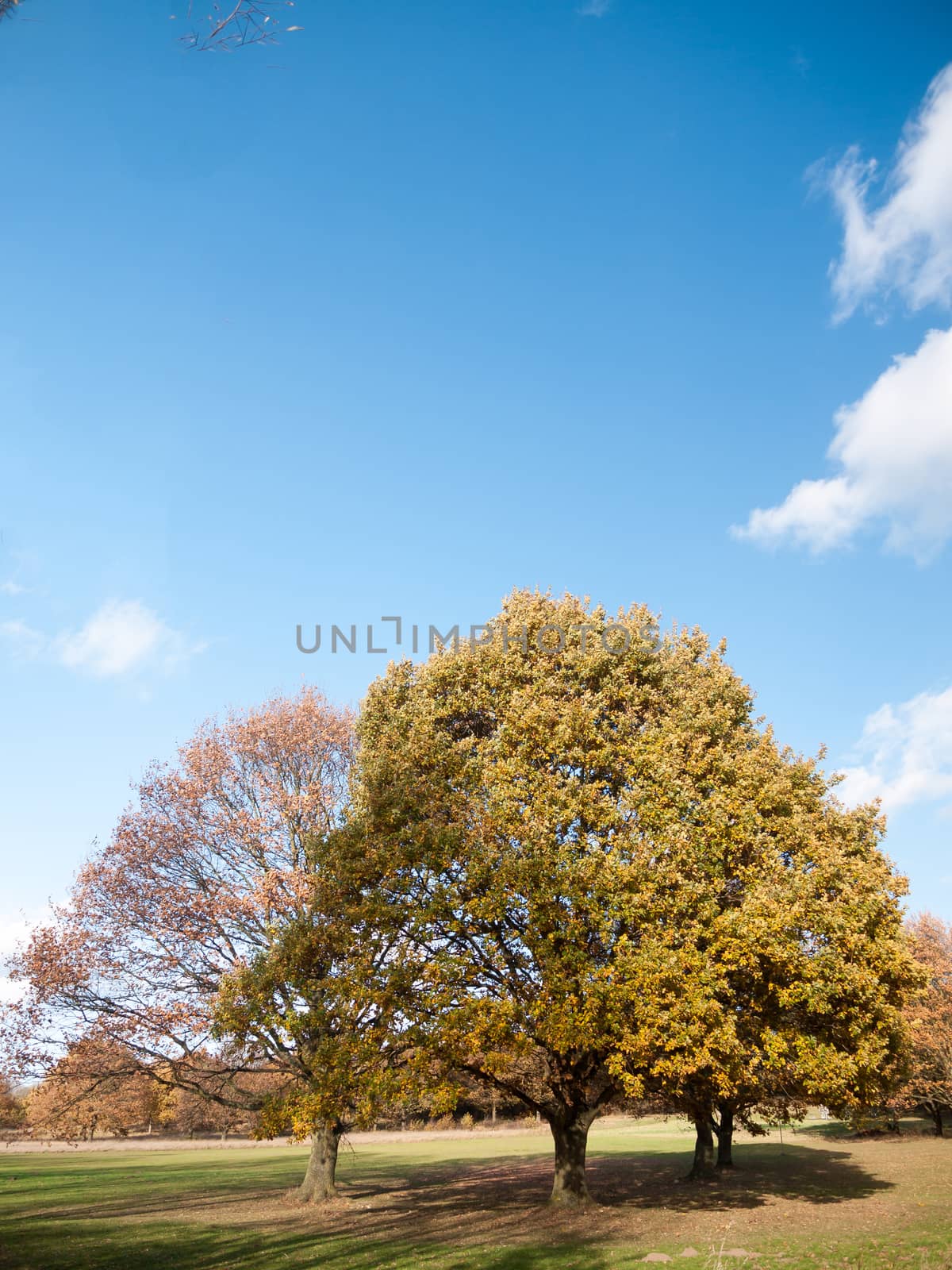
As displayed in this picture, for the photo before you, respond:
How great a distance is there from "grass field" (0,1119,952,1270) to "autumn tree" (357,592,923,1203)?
115 inches

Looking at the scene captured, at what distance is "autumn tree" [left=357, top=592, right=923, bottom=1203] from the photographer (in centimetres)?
1862

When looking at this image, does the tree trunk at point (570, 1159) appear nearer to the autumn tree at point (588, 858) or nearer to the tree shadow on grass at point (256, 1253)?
the autumn tree at point (588, 858)

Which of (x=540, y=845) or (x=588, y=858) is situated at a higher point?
(x=540, y=845)

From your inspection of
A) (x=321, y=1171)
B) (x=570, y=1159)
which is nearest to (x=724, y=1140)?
(x=570, y=1159)

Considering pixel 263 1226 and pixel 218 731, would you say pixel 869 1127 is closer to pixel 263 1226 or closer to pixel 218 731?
pixel 263 1226

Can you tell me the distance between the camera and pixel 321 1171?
26.5m

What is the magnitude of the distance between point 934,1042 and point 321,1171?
32.9m

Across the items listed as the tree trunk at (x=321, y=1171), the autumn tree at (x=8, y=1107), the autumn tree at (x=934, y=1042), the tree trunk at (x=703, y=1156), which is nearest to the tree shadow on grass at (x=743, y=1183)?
the tree trunk at (x=703, y=1156)

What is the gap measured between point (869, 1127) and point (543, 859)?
52.6 m

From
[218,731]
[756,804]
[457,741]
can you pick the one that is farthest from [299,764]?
[756,804]

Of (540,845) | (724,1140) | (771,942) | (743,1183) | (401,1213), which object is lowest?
(724,1140)

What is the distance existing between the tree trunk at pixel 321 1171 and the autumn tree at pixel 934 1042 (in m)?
27.4

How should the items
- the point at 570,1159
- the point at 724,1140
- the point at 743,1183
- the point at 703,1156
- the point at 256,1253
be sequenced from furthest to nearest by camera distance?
the point at 724,1140 < the point at 703,1156 < the point at 743,1183 < the point at 570,1159 < the point at 256,1253

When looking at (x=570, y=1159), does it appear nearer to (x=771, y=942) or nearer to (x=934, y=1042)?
(x=771, y=942)
